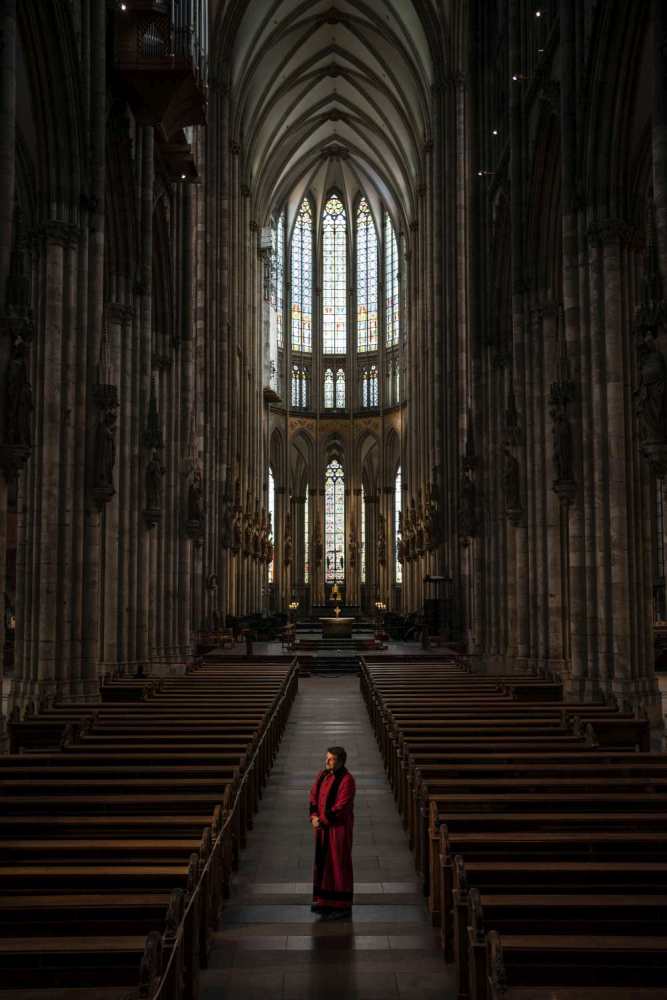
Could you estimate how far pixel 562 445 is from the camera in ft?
58.8

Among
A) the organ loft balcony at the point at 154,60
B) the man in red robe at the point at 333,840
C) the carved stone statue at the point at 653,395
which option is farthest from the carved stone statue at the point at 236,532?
the man in red robe at the point at 333,840

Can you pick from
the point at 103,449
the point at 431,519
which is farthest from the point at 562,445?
the point at 431,519

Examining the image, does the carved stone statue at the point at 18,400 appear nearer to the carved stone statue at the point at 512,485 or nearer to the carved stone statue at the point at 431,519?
the carved stone statue at the point at 512,485

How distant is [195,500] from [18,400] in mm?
16503

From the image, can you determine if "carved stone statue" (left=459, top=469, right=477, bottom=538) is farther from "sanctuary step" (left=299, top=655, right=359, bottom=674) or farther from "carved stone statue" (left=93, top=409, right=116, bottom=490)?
"carved stone statue" (left=93, top=409, right=116, bottom=490)

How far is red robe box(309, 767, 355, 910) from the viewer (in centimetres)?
774

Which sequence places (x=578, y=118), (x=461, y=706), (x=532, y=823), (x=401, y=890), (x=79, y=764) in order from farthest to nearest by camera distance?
1. (x=578, y=118)
2. (x=461, y=706)
3. (x=79, y=764)
4. (x=401, y=890)
5. (x=532, y=823)

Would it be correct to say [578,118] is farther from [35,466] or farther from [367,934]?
[367,934]

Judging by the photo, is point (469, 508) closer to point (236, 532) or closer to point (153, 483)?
point (153, 483)

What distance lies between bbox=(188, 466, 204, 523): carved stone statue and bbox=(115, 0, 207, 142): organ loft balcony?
10.6 metres

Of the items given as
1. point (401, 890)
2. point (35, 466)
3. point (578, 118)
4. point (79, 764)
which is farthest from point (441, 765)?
point (578, 118)

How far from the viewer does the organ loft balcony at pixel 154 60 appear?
2028 centimetres

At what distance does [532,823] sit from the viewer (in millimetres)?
7324

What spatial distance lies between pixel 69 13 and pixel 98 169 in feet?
8.64
